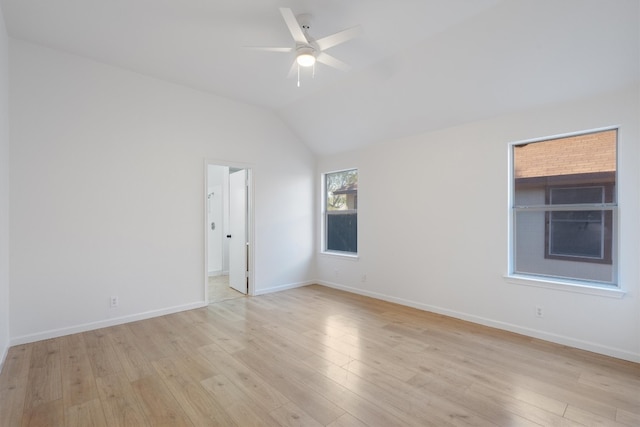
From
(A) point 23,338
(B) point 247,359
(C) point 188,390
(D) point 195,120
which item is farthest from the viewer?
(D) point 195,120

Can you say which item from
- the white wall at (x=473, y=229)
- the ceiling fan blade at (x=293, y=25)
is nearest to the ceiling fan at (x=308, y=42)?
the ceiling fan blade at (x=293, y=25)

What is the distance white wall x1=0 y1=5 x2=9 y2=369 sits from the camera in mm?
2754

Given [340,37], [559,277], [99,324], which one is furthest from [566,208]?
[99,324]

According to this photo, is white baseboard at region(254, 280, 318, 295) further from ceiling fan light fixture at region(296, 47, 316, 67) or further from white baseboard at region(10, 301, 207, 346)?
ceiling fan light fixture at region(296, 47, 316, 67)

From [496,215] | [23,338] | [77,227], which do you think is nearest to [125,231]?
[77,227]

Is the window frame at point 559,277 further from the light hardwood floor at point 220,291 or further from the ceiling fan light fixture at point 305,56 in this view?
the light hardwood floor at point 220,291

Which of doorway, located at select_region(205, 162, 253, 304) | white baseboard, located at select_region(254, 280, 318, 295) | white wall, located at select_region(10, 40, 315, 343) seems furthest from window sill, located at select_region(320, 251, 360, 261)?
white wall, located at select_region(10, 40, 315, 343)

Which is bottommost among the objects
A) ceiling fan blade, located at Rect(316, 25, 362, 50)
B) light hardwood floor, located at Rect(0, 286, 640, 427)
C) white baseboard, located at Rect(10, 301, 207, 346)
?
light hardwood floor, located at Rect(0, 286, 640, 427)

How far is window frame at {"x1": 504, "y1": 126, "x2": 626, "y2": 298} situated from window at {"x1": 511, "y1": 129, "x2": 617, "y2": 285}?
0.04ft

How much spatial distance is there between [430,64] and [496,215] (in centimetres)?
192

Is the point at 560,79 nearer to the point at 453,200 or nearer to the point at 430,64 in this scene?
the point at 430,64

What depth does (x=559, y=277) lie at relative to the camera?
3270 millimetres

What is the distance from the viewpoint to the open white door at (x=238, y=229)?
516 cm

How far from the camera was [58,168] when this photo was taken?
332 centimetres
